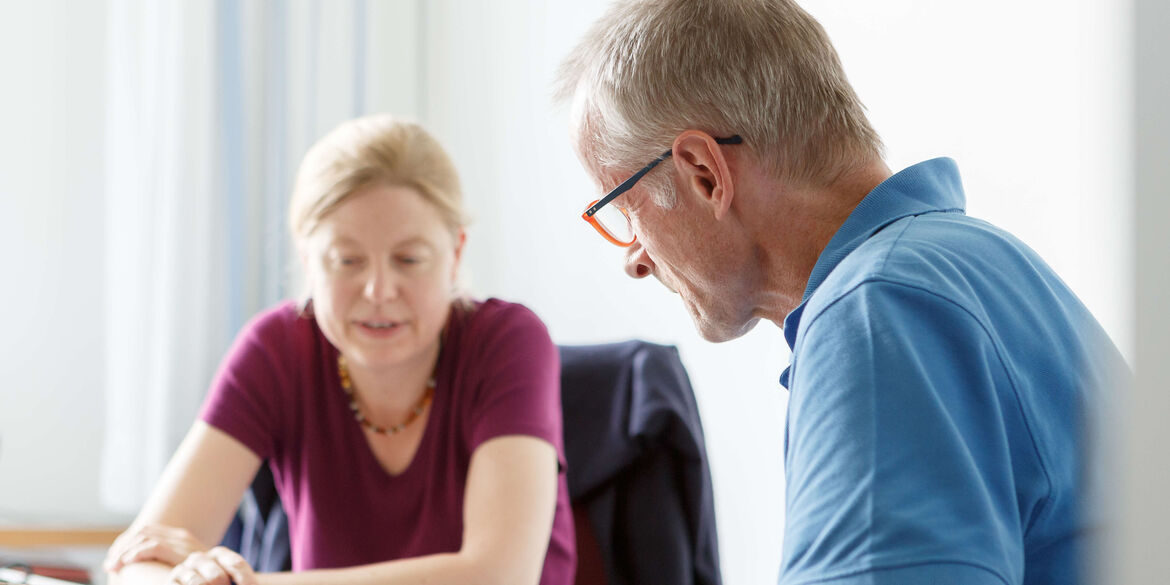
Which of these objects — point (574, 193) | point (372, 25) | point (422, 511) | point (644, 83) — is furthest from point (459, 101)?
point (644, 83)

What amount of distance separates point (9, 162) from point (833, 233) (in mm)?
2155

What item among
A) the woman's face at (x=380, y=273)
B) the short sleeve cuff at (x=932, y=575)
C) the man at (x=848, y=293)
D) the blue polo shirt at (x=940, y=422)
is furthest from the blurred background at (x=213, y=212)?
the short sleeve cuff at (x=932, y=575)

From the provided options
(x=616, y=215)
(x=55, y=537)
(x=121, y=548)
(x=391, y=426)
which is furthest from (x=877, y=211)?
(x=55, y=537)

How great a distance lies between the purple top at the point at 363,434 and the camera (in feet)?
4.95

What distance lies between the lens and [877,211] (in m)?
0.81

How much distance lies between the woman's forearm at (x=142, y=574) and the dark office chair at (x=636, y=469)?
0.32m

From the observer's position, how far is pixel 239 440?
60.9 inches

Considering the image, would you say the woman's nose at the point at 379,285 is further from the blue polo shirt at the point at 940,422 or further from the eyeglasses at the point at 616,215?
the blue polo shirt at the point at 940,422

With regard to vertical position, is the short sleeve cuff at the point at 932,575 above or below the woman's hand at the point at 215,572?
above

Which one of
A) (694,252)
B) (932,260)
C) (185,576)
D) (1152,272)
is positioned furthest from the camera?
(185,576)

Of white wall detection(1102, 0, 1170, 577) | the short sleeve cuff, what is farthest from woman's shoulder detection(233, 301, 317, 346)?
white wall detection(1102, 0, 1170, 577)

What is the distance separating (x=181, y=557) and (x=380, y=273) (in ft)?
1.61

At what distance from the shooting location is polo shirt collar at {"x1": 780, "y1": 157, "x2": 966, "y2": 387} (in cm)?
80

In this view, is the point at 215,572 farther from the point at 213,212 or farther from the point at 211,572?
the point at 213,212
